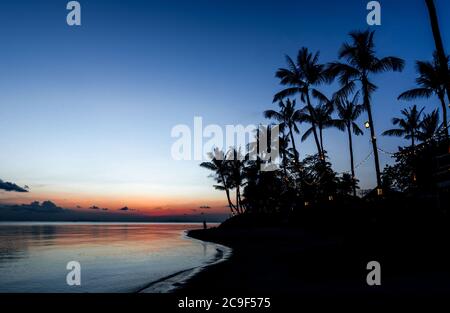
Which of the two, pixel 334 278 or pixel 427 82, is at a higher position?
pixel 427 82

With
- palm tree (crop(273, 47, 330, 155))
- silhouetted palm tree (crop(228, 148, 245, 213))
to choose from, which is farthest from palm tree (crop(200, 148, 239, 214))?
palm tree (crop(273, 47, 330, 155))

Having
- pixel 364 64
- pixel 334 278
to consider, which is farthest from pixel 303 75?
pixel 334 278

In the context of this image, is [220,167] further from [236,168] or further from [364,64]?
[364,64]

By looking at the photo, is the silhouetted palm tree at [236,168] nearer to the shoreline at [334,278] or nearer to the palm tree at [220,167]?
the palm tree at [220,167]

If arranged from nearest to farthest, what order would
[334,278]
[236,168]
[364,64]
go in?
1. [334,278]
2. [364,64]
3. [236,168]

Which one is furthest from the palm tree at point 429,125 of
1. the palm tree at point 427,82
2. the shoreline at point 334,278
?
the shoreline at point 334,278

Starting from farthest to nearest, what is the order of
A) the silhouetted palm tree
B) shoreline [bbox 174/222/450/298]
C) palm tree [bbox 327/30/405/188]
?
the silhouetted palm tree, palm tree [bbox 327/30/405/188], shoreline [bbox 174/222/450/298]

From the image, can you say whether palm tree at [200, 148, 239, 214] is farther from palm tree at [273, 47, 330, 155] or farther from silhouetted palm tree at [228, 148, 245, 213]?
palm tree at [273, 47, 330, 155]

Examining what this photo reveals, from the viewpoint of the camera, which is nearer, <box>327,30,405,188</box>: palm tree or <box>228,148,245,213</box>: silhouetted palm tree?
<box>327,30,405,188</box>: palm tree

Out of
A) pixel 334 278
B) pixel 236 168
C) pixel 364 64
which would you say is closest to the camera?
pixel 334 278

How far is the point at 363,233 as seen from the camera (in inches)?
415
